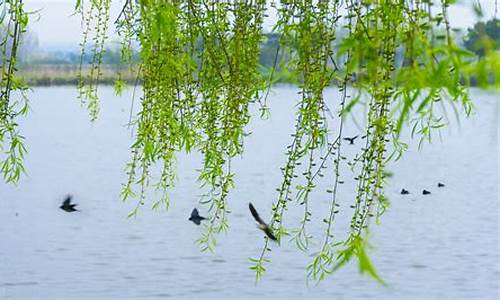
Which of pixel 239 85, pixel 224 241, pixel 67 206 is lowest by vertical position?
pixel 67 206

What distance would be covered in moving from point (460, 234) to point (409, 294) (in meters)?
1.45

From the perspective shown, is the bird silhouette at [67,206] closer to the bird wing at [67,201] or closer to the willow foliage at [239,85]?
the bird wing at [67,201]

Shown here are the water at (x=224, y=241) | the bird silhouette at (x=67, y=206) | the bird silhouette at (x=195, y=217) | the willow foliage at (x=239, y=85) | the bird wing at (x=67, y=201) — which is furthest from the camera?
the bird wing at (x=67, y=201)

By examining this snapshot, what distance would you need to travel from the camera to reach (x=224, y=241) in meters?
7.05

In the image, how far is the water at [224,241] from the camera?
6.10 metres

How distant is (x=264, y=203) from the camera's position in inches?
308

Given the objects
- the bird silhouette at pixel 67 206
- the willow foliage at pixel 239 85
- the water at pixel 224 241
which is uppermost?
the willow foliage at pixel 239 85

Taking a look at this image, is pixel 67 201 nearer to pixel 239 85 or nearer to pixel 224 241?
pixel 224 241

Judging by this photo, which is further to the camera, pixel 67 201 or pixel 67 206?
pixel 67 201

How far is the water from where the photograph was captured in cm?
610

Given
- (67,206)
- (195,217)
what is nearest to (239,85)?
(195,217)

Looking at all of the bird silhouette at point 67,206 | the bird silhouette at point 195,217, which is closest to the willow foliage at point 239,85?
the bird silhouette at point 195,217

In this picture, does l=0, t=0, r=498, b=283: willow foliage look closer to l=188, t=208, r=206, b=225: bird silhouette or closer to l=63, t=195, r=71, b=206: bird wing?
l=188, t=208, r=206, b=225: bird silhouette

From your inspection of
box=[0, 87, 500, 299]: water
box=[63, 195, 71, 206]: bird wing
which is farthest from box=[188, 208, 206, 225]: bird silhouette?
box=[63, 195, 71, 206]: bird wing
